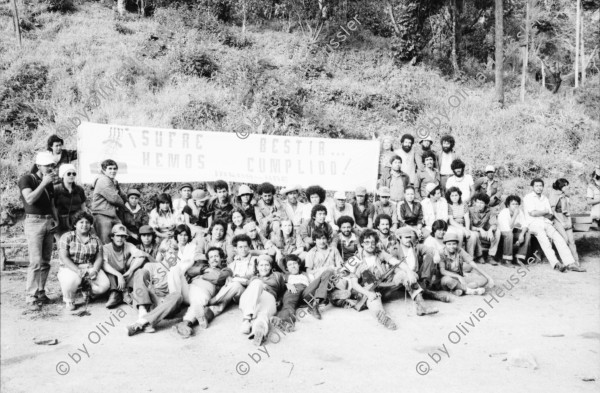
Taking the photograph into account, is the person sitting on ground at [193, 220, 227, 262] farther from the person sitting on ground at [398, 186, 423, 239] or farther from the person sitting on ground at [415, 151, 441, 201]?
the person sitting on ground at [415, 151, 441, 201]

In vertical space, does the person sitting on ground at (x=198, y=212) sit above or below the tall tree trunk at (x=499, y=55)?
below

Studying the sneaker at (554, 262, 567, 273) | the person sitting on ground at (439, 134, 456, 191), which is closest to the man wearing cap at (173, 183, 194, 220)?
the person sitting on ground at (439, 134, 456, 191)

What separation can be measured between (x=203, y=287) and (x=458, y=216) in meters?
4.15

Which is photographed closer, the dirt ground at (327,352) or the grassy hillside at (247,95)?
the dirt ground at (327,352)

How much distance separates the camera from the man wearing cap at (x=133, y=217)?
24.7 feet

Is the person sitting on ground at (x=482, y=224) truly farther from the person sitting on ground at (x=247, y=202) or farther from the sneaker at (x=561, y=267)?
the person sitting on ground at (x=247, y=202)

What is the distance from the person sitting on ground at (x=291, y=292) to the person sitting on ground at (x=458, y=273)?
6.38 ft

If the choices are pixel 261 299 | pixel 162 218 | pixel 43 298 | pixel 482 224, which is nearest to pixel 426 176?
pixel 482 224

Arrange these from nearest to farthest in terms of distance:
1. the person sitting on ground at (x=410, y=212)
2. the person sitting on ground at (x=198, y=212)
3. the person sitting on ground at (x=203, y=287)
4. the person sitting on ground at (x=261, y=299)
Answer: the person sitting on ground at (x=261, y=299)
the person sitting on ground at (x=203, y=287)
the person sitting on ground at (x=198, y=212)
the person sitting on ground at (x=410, y=212)

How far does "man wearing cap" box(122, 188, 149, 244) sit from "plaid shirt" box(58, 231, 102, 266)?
97 cm

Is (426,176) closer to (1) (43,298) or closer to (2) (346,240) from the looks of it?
(2) (346,240)

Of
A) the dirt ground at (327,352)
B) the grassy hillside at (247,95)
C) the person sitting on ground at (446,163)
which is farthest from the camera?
the grassy hillside at (247,95)

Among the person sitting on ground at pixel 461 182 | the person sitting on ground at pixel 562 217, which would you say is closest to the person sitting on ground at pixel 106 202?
the person sitting on ground at pixel 461 182

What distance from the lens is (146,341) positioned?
549cm
